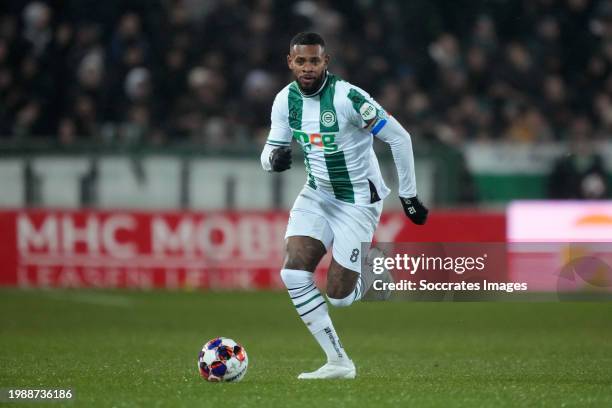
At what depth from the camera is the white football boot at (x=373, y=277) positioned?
338 inches

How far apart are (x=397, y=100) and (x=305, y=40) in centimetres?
1046

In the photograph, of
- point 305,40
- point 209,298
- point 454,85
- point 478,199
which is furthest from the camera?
point 454,85

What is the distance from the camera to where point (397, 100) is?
18.7 metres

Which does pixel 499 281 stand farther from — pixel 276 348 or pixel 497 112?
pixel 497 112

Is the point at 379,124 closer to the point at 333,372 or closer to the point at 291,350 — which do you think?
the point at 333,372

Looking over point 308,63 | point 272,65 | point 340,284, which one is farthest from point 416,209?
point 272,65

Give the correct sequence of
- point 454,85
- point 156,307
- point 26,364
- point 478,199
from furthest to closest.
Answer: point 454,85 < point 478,199 < point 156,307 < point 26,364

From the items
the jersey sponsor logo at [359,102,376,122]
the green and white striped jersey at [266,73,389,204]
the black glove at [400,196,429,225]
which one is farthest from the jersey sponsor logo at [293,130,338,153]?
the black glove at [400,196,429,225]

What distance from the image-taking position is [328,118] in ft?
27.8

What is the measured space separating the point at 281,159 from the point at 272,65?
10.8m

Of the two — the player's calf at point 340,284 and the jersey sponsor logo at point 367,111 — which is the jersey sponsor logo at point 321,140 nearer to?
the jersey sponsor logo at point 367,111

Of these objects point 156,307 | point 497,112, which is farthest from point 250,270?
point 497,112

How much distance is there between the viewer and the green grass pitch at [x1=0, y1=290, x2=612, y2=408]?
7.54 metres

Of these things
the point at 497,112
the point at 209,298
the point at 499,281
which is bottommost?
the point at 209,298
